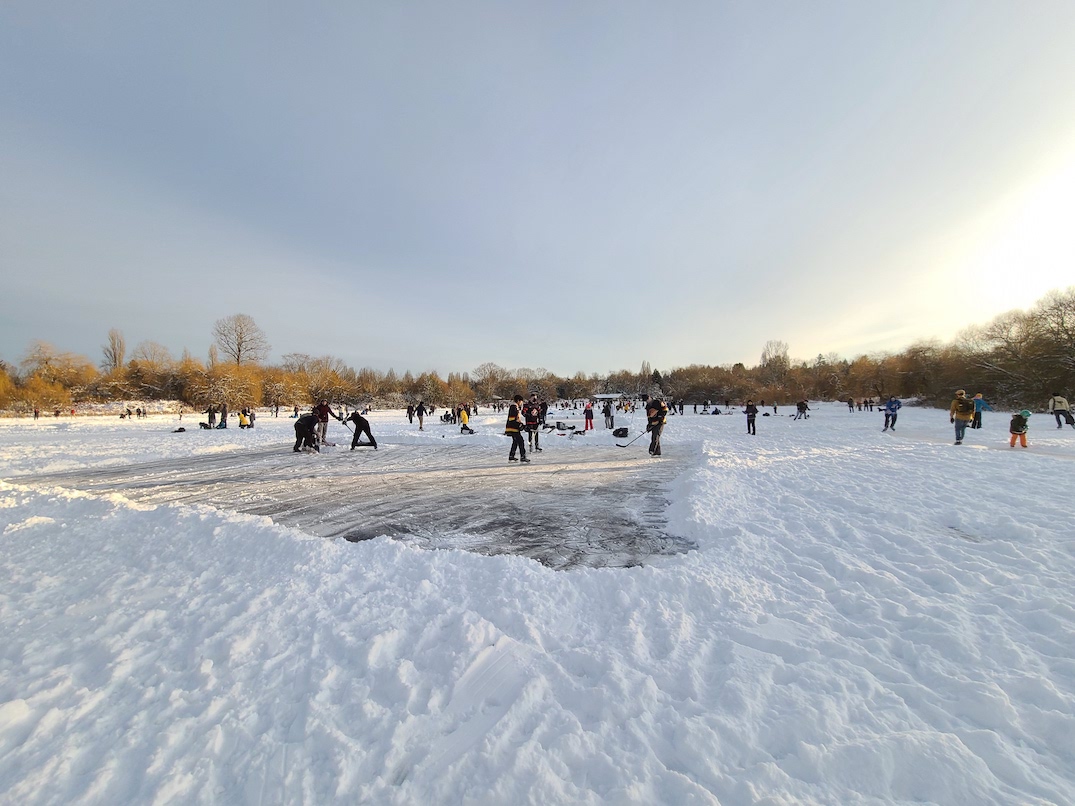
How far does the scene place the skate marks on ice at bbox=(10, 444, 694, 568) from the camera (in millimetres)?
5344

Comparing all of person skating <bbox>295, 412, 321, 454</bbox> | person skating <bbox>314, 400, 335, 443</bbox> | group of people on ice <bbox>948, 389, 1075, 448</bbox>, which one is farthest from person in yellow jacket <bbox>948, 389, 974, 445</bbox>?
person skating <bbox>295, 412, 321, 454</bbox>

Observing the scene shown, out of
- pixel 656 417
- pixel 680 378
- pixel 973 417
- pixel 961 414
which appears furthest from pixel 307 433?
pixel 680 378

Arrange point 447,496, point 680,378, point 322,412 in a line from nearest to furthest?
1. point 447,496
2. point 322,412
3. point 680,378

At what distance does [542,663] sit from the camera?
271 centimetres

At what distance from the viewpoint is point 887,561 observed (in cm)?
436

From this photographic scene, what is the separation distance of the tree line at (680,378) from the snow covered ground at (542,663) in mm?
45717

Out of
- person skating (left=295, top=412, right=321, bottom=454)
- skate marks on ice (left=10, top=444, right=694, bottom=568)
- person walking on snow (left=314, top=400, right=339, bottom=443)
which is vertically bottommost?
skate marks on ice (left=10, top=444, right=694, bottom=568)

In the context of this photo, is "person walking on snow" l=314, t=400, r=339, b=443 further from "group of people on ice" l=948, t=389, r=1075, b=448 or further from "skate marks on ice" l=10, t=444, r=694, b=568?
"group of people on ice" l=948, t=389, r=1075, b=448

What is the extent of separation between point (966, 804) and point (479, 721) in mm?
2241

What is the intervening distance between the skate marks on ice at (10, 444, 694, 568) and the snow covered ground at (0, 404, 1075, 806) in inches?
7.5

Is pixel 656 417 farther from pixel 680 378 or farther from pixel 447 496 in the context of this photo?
pixel 680 378

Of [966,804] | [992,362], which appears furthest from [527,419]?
[992,362]

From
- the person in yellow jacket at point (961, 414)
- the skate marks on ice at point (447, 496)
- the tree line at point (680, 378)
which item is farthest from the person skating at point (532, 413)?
the tree line at point (680, 378)

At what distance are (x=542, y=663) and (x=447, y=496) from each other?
553cm
